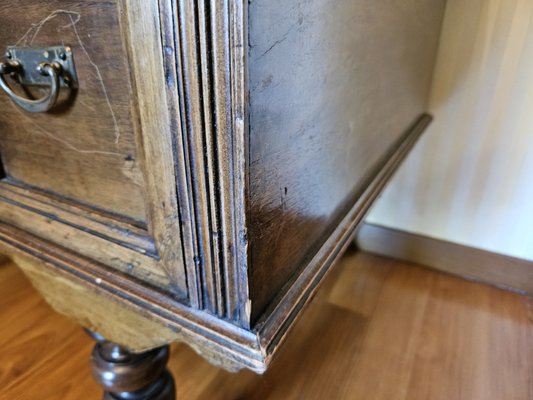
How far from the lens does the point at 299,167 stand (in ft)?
1.14

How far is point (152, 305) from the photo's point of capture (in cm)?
35

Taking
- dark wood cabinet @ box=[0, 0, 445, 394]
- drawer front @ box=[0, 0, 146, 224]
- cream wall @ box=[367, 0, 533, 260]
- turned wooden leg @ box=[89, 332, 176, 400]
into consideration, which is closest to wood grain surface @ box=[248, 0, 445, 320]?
dark wood cabinet @ box=[0, 0, 445, 394]

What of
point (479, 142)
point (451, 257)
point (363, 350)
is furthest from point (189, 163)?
point (451, 257)

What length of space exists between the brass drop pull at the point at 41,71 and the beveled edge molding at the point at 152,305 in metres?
0.16

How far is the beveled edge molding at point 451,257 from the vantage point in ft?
3.52

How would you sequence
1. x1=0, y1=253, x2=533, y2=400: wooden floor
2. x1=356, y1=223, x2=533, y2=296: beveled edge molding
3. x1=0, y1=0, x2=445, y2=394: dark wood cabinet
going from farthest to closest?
x1=356, y1=223, x2=533, y2=296: beveled edge molding < x1=0, y1=253, x2=533, y2=400: wooden floor < x1=0, y1=0, x2=445, y2=394: dark wood cabinet

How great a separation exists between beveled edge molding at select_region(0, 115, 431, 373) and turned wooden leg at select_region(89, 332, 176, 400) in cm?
9

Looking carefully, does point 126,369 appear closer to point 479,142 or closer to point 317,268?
point 317,268

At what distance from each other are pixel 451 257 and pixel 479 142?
0.34 metres

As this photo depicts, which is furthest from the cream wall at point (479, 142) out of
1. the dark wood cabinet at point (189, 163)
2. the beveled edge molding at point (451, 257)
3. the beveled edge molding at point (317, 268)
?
Result: the dark wood cabinet at point (189, 163)

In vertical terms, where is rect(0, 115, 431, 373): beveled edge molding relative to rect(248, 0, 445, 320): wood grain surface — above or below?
below

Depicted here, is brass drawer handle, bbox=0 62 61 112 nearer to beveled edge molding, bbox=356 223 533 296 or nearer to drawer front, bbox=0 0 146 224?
drawer front, bbox=0 0 146 224

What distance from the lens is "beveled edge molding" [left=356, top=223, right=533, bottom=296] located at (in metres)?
1.07

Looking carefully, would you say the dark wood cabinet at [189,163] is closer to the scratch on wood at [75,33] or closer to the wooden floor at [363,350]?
the scratch on wood at [75,33]
